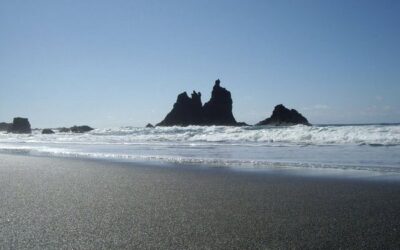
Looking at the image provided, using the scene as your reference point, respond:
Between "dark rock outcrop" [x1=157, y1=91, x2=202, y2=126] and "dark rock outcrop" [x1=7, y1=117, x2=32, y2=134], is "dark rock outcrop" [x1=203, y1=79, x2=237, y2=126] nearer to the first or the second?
"dark rock outcrop" [x1=157, y1=91, x2=202, y2=126]

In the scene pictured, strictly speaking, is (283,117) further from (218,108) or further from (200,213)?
(200,213)

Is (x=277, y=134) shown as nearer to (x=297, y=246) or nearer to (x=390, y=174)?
(x=390, y=174)

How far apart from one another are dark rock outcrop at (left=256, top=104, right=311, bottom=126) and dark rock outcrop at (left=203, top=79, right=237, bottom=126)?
33.9 ft

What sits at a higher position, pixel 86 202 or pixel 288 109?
pixel 288 109

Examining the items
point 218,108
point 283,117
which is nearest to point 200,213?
point 283,117

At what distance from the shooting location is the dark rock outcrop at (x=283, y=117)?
157 feet

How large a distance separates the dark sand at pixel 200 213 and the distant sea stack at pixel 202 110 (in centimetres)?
5234

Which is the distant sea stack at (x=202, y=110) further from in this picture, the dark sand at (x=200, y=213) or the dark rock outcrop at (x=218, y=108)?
the dark sand at (x=200, y=213)

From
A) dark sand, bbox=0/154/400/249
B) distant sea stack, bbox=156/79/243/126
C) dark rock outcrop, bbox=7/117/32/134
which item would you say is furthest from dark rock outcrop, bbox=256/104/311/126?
dark sand, bbox=0/154/400/249

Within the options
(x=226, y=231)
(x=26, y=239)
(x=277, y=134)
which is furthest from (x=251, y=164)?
(x=277, y=134)

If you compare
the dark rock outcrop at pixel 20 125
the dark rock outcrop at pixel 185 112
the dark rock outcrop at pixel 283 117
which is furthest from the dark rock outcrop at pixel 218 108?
the dark rock outcrop at pixel 20 125

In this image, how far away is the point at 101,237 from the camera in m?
2.63

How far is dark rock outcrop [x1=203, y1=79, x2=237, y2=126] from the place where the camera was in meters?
58.9

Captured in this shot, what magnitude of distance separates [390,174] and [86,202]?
186 inches
